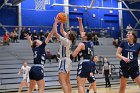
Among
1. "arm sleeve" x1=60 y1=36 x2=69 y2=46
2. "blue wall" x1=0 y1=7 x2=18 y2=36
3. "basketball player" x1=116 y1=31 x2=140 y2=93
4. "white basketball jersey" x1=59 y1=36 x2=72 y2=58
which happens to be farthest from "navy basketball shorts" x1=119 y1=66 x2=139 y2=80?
"blue wall" x1=0 y1=7 x2=18 y2=36

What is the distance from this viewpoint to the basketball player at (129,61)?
26.5 feet

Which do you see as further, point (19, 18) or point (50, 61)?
point (19, 18)

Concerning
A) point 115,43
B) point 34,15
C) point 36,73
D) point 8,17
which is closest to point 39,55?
point 36,73

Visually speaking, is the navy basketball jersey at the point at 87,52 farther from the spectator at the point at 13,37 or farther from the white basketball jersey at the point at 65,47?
the spectator at the point at 13,37

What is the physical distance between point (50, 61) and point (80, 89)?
1408 centimetres

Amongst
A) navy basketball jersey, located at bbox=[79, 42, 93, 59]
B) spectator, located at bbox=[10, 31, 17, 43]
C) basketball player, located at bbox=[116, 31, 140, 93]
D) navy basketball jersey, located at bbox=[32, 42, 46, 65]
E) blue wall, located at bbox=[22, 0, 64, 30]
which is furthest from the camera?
blue wall, located at bbox=[22, 0, 64, 30]

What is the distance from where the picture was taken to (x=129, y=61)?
800cm

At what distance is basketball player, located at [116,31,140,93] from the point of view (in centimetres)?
808

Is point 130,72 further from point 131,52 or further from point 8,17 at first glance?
point 8,17

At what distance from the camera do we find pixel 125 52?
8.22 m

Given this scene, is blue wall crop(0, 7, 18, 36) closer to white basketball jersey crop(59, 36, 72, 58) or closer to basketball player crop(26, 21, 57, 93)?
basketball player crop(26, 21, 57, 93)

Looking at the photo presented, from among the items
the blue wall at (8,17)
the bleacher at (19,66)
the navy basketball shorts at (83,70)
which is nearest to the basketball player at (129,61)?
the navy basketball shorts at (83,70)

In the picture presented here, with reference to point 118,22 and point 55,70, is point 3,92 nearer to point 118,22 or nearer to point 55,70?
point 55,70

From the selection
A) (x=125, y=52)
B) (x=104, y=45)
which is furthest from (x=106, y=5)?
(x=125, y=52)
